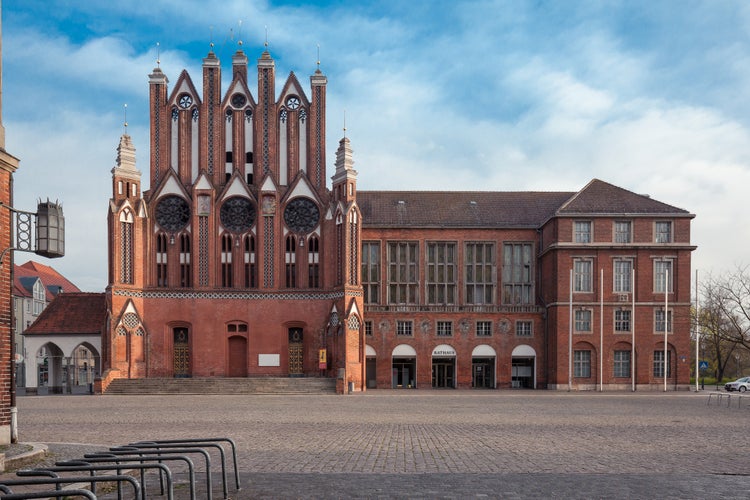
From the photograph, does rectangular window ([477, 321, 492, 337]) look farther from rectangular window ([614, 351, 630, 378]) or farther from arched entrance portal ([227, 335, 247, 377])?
arched entrance portal ([227, 335, 247, 377])

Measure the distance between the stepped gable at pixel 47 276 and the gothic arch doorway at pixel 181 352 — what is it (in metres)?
37.4

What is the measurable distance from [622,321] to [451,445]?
131 feet

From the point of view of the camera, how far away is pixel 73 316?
172ft

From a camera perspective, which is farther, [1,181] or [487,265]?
[487,265]

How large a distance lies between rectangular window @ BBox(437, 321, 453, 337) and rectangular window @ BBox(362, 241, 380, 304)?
16.1 ft

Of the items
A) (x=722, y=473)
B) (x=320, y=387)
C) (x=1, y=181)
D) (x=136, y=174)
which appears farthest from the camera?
(x=136, y=174)

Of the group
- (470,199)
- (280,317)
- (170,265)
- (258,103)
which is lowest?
(280,317)

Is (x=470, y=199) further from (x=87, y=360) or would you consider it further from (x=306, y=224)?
(x=87, y=360)

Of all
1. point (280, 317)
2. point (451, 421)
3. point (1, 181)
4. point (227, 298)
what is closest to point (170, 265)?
point (227, 298)

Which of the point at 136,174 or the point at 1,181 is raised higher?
the point at 136,174

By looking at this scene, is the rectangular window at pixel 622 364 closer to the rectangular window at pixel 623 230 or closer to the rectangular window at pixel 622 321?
the rectangular window at pixel 622 321

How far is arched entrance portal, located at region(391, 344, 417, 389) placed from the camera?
56.2 metres

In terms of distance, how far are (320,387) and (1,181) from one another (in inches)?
1376

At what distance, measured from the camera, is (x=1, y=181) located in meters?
15.0
